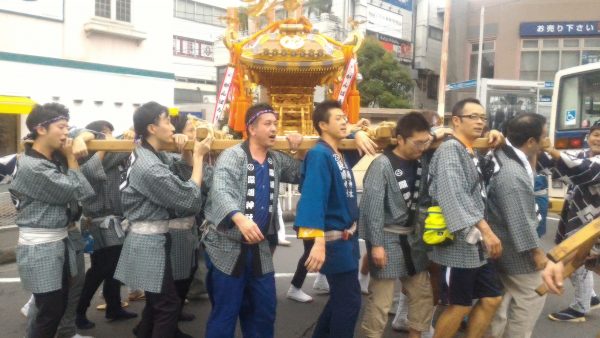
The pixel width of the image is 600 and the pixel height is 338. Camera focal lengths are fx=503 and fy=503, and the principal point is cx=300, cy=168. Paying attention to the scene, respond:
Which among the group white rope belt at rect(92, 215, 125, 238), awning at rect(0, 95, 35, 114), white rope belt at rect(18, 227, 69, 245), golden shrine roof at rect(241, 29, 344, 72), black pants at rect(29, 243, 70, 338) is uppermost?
golden shrine roof at rect(241, 29, 344, 72)

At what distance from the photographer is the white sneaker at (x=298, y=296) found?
4.67 metres

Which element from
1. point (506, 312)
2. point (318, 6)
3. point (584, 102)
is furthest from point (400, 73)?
point (506, 312)

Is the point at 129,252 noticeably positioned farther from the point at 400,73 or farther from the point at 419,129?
the point at 400,73

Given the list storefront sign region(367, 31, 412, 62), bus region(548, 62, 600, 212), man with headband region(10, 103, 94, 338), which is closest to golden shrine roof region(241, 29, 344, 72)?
man with headband region(10, 103, 94, 338)

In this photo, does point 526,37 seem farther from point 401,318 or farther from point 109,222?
point 109,222

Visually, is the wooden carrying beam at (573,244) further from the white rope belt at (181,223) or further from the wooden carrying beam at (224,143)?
the white rope belt at (181,223)

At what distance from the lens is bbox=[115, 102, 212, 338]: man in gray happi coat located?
9.79 ft

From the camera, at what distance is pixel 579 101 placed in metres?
8.78

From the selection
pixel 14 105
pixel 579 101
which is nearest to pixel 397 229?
pixel 579 101

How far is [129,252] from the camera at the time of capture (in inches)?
122

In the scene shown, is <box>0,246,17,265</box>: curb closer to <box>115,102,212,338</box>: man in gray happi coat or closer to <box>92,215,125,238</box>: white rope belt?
<box>92,215,125,238</box>: white rope belt

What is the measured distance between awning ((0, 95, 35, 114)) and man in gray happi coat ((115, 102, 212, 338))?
1294 cm

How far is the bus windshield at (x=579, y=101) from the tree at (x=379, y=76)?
1195 cm

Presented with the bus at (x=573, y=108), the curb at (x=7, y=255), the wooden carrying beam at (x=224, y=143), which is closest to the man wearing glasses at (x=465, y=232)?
the wooden carrying beam at (x=224, y=143)
